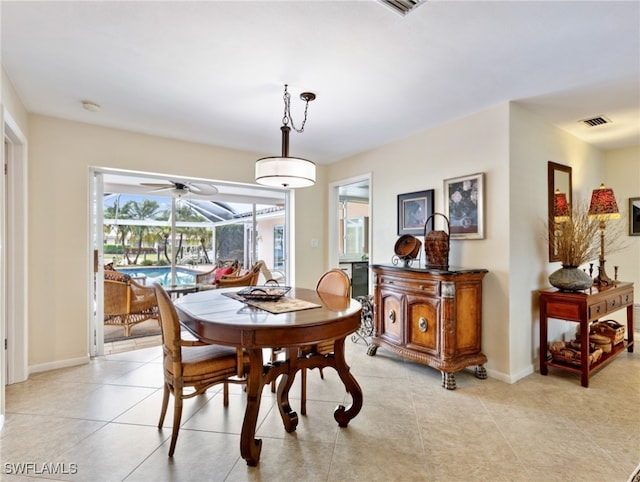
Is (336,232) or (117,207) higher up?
(117,207)

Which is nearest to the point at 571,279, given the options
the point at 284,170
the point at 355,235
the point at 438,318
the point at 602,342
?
the point at 602,342

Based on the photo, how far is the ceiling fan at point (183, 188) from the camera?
4.20 meters

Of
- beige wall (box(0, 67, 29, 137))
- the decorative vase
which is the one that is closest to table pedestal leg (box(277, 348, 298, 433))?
the decorative vase

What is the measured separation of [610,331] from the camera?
10.3 feet

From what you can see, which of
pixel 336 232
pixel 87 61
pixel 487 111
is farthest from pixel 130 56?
pixel 336 232

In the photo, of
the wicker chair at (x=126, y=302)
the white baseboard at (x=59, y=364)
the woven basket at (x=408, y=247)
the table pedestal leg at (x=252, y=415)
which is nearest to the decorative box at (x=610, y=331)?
the woven basket at (x=408, y=247)

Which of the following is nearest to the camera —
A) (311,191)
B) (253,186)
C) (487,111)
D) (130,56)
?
(130,56)

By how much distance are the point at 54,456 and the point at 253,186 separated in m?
3.30

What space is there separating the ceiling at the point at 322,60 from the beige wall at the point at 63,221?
215 mm

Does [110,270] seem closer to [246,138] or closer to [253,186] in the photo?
[253,186]

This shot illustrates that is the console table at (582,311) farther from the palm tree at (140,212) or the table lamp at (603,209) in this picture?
the palm tree at (140,212)

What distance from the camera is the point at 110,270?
4.09 m

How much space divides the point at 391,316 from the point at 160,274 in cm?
348

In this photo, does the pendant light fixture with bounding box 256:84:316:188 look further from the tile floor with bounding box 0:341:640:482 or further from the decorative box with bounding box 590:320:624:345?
the decorative box with bounding box 590:320:624:345
